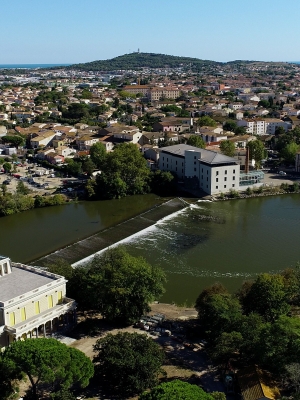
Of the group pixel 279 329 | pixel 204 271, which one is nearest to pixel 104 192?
pixel 204 271

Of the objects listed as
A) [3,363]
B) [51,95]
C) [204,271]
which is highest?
[51,95]

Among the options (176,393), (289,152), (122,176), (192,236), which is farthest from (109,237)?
(289,152)

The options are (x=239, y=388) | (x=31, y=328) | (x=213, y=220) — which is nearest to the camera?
(x=239, y=388)

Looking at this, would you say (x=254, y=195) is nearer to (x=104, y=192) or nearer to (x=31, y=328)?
(x=104, y=192)

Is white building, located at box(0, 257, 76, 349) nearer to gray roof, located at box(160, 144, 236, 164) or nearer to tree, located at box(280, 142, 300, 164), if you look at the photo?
gray roof, located at box(160, 144, 236, 164)

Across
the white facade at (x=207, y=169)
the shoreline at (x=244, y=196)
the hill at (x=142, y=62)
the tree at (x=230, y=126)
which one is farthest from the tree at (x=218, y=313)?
the hill at (x=142, y=62)

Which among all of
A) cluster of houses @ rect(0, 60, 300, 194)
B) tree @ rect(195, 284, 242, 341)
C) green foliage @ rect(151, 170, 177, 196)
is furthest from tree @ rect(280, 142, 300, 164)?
tree @ rect(195, 284, 242, 341)
